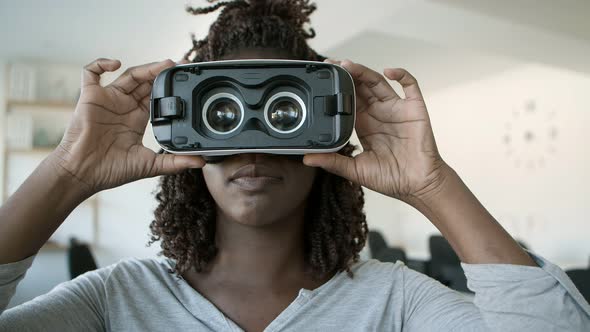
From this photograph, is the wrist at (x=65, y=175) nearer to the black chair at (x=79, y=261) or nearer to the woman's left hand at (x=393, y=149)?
the woman's left hand at (x=393, y=149)

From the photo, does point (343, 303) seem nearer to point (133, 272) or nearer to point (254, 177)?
point (254, 177)

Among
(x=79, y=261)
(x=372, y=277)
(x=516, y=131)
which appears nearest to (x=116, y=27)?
(x=79, y=261)

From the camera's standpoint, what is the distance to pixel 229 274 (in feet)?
3.17

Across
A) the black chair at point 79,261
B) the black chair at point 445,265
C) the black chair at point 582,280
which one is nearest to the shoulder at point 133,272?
the black chair at point 79,261

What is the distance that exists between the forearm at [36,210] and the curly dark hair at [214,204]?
0.75 ft

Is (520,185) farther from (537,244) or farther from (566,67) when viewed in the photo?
(566,67)

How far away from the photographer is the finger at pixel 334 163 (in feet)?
2.63

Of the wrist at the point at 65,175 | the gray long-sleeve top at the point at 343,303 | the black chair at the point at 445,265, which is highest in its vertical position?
the wrist at the point at 65,175

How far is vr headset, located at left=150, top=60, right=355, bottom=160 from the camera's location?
0.78m

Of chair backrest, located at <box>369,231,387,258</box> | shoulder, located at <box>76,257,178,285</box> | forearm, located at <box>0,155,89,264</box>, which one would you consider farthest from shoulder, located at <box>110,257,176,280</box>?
chair backrest, located at <box>369,231,387,258</box>

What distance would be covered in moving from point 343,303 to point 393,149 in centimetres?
28

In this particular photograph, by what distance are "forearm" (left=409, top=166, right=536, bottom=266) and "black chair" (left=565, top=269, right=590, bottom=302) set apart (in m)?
1.28

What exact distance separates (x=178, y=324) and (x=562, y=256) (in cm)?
412

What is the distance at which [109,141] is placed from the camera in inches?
34.0
